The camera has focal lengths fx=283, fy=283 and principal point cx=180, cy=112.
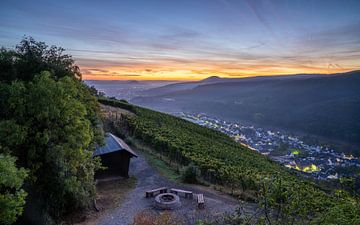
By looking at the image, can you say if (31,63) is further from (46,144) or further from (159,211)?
(159,211)

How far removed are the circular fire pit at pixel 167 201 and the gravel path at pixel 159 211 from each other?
0.30 m

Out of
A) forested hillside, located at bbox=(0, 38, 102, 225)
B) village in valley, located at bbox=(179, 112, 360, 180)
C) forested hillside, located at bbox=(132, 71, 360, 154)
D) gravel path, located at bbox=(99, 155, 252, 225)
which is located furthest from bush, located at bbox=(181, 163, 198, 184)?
forested hillside, located at bbox=(132, 71, 360, 154)

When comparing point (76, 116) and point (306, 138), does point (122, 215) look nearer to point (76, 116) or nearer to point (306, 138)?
point (76, 116)

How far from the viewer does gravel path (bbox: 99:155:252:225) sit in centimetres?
1482

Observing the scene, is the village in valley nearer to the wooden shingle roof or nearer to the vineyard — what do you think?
the vineyard

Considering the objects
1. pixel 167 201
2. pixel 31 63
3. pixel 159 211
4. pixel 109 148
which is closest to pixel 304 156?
pixel 109 148

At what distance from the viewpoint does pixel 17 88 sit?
12.1 meters

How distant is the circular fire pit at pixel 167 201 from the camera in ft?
51.8

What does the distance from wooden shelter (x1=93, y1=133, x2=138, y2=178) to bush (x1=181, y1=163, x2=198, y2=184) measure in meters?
4.06

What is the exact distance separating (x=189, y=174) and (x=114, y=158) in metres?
5.75

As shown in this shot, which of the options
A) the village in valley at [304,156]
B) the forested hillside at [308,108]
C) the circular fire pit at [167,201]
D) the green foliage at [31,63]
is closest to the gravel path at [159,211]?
the circular fire pit at [167,201]

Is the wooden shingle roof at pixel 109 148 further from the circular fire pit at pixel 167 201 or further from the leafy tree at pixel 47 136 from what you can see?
the leafy tree at pixel 47 136

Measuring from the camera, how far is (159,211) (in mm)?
15555

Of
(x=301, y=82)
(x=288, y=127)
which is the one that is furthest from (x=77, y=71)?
(x=301, y=82)
